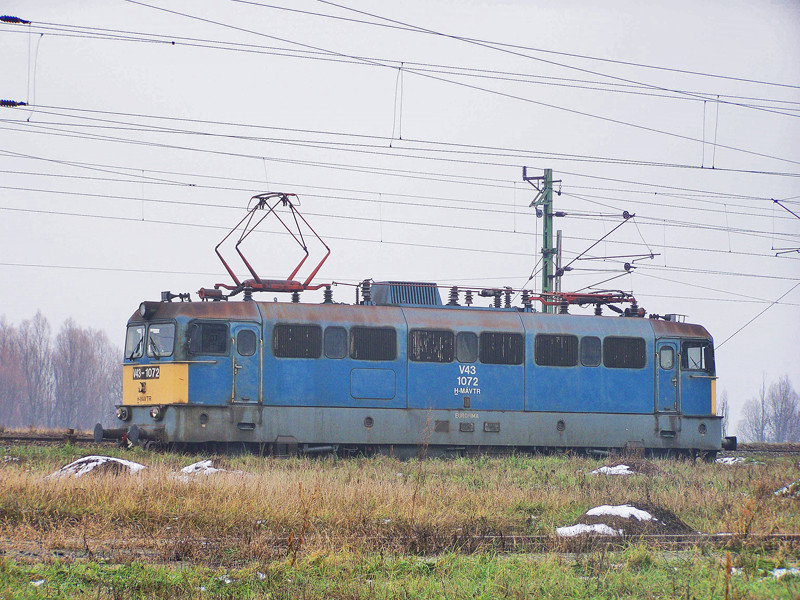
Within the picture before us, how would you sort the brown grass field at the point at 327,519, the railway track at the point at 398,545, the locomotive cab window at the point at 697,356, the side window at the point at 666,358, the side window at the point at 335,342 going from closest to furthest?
the railway track at the point at 398,545, the brown grass field at the point at 327,519, the side window at the point at 335,342, the side window at the point at 666,358, the locomotive cab window at the point at 697,356

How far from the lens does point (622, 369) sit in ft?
76.0

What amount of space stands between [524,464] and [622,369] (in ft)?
15.8

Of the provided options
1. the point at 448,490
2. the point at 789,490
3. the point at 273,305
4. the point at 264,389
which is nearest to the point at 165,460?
the point at 264,389

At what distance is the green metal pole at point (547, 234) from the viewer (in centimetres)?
2905

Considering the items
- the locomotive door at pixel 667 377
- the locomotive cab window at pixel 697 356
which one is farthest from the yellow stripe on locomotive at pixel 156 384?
the locomotive cab window at pixel 697 356

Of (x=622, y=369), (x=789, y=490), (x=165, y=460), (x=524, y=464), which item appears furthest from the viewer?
(x=622, y=369)

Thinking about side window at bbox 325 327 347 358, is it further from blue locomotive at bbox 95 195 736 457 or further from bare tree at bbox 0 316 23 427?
bare tree at bbox 0 316 23 427

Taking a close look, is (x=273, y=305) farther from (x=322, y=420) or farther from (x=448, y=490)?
(x=448, y=490)

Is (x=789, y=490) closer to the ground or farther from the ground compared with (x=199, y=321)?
closer to the ground

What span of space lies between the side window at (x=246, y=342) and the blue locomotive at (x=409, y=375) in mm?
30

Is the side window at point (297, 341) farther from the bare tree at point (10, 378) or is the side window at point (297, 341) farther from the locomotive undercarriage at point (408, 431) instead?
the bare tree at point (10, 378)

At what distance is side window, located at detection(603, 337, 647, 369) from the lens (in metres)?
23.1

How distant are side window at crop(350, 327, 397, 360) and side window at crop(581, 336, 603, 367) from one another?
15.9ft

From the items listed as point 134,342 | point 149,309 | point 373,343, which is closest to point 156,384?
point 134,342
